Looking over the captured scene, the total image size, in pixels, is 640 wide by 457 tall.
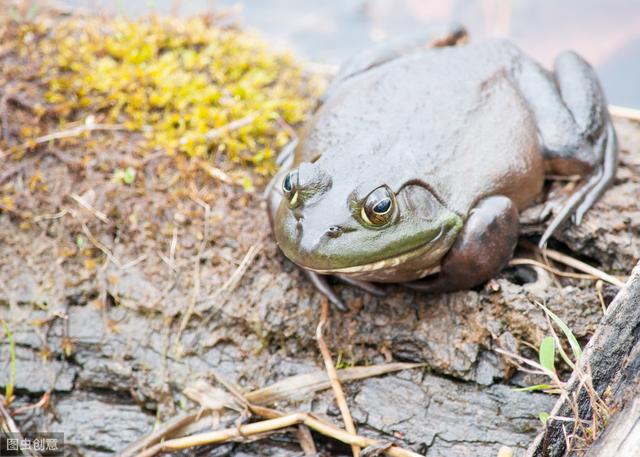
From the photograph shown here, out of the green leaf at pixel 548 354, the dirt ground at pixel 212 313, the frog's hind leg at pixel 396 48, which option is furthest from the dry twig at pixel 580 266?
the frog's hind leg at pixel 396 48

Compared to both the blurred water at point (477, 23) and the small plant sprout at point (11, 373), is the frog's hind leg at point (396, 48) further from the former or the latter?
the small plant sprout at point (11, 373)

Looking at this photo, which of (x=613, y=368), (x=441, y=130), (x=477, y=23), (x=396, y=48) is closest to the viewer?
(x=613, y=368)

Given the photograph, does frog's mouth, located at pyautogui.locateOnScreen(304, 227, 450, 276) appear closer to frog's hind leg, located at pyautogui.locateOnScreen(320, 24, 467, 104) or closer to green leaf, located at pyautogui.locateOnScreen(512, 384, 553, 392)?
green leaf, located at pyautogui.locateOnScreen(512, 384, 553, 392)

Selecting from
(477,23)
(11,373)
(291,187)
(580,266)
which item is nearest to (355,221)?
(291,187)

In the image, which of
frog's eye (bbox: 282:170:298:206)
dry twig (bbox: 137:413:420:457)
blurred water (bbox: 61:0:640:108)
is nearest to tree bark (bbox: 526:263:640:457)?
dry twig (bbox: 137:413:420:457)

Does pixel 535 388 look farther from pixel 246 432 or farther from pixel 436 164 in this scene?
pixel 246 432

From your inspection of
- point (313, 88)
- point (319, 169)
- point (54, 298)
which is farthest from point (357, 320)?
point (313, 88)

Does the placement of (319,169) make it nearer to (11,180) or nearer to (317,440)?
(317,440)
